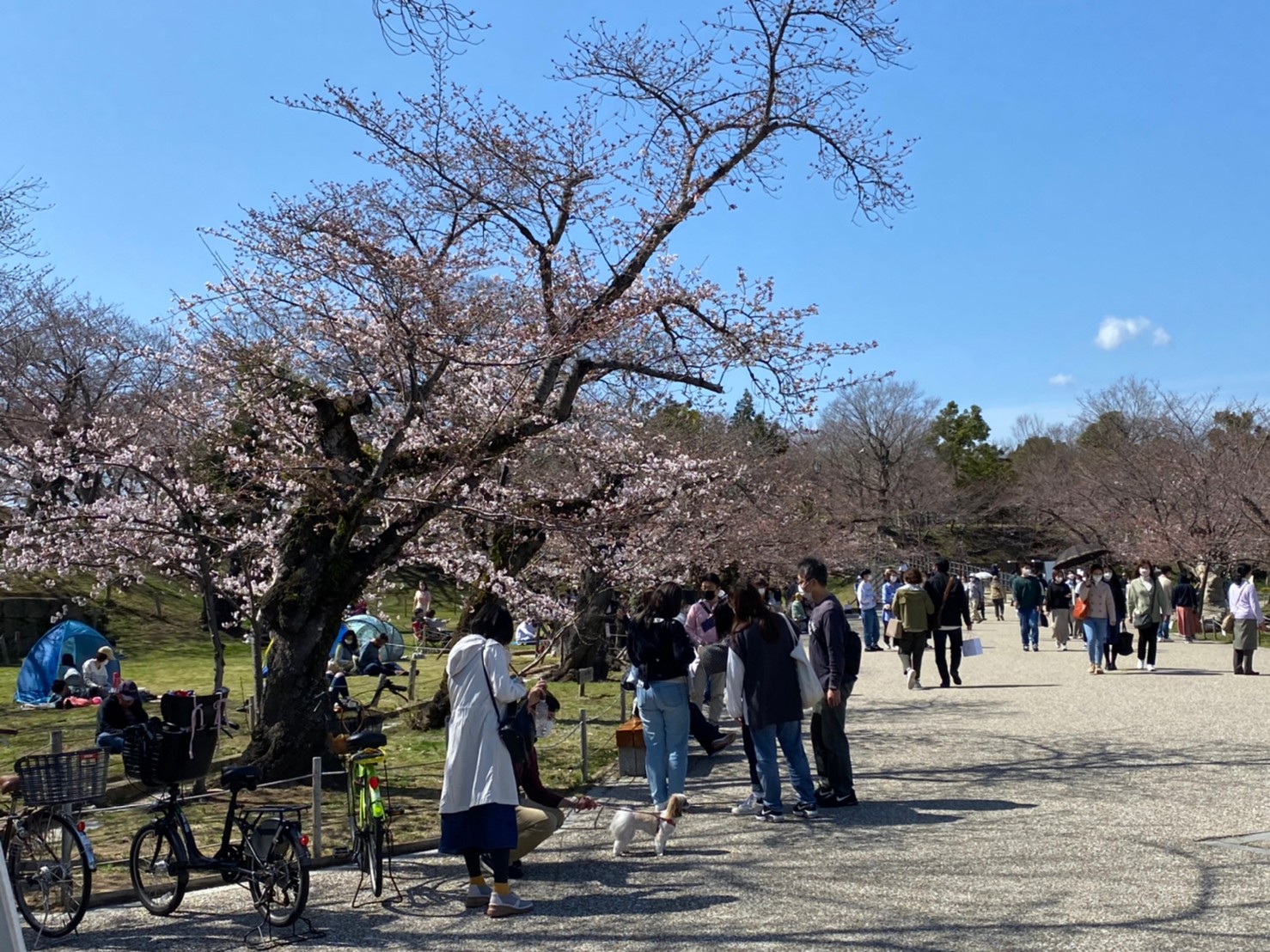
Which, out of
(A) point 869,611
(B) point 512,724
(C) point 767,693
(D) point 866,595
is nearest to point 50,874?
(B) point 512,724

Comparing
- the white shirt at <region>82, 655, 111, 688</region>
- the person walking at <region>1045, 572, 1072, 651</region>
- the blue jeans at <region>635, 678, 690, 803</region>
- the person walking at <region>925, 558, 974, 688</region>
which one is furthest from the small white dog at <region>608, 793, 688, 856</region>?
the person walking at <region>1045, 572, 1072, 651</region>

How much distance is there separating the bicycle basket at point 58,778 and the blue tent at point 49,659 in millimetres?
14865

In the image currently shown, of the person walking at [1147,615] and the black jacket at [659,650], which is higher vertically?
the black jacket at [659,650]

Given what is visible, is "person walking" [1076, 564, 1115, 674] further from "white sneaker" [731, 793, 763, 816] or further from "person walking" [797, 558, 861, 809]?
"white sneaker" [731, 793, 763, 816]

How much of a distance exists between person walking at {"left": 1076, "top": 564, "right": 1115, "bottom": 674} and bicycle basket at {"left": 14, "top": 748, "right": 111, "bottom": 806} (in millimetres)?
13439

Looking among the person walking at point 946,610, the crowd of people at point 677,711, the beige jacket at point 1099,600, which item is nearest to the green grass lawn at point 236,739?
the crowd of people at point 677,711

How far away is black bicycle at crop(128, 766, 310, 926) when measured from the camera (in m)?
5.25

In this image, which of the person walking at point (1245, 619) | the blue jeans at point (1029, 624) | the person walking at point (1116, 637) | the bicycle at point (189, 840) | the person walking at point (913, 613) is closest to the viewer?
the bicycle at point (189, 840)

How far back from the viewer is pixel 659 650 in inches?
285

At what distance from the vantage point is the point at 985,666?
1873 cm

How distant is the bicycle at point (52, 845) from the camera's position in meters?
5.40

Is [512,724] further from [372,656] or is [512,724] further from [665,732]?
[372,656]

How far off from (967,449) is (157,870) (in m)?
64.6

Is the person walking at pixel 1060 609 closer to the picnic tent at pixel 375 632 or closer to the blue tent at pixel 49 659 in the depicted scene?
the picnic tent at pixel 375 632
